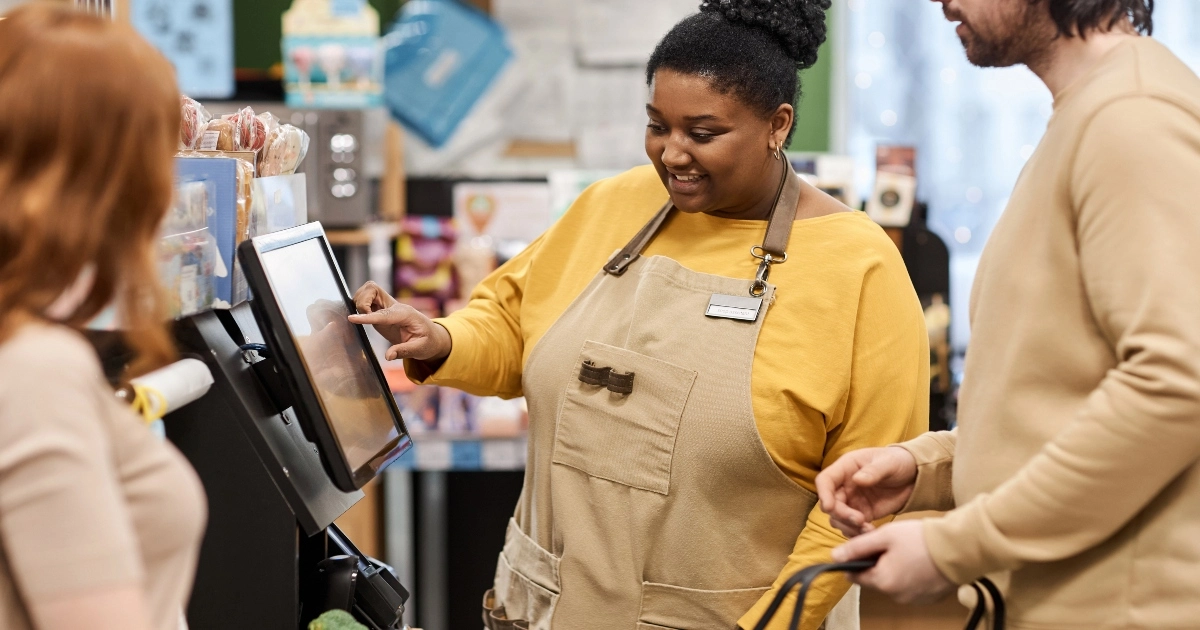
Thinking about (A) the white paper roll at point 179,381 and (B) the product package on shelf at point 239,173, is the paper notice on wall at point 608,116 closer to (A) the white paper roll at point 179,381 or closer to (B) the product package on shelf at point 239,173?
(B) the product package on shelf at point 239,173

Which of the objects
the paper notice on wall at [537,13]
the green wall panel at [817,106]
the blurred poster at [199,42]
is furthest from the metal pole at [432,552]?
the green wall panel at [817,106]

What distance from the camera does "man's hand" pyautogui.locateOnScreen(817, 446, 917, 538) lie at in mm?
1263

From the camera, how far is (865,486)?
1287 millimetres

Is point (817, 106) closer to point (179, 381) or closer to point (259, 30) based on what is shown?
point (259, 30)

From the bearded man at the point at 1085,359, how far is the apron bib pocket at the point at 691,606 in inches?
17.1

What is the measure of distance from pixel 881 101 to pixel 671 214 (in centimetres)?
239

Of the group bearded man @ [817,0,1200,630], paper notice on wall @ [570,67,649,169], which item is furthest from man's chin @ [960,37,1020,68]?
paper notice on wall @ [570,67,649,169]

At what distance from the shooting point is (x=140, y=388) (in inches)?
40.0

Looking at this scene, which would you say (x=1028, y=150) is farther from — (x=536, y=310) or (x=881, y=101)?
(x=536, y=310)

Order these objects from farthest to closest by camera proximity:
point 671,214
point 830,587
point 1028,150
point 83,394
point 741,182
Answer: point 1028,150, point 671,214, point 741,182, point 830,587, point 83,394

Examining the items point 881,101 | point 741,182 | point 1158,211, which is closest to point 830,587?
point 741,182

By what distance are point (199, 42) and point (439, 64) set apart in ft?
2.48

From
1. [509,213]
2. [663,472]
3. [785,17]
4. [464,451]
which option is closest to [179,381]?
[663,472]

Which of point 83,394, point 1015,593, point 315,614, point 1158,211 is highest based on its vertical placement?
point 1158,211
